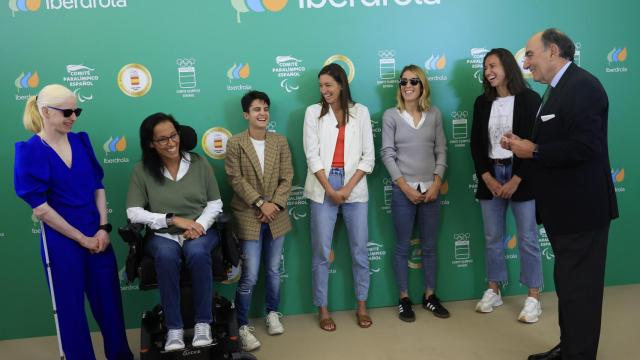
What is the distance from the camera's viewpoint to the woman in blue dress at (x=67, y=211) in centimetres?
262

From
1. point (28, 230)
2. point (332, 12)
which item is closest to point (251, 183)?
point (332, 12)

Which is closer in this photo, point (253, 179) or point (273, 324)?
point (253, 179)

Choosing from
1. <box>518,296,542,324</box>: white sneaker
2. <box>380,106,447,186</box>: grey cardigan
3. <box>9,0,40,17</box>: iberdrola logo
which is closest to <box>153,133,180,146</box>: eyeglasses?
<box>9,0,40,17</box>: iberdrola logo

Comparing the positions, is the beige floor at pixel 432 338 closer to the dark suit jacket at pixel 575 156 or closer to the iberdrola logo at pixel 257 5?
the dark suit jacket at pixel 575 156

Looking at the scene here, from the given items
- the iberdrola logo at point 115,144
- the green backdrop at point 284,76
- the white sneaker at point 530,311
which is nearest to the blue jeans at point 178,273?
the green backdrop at point 284,76

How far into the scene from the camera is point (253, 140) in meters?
3.28

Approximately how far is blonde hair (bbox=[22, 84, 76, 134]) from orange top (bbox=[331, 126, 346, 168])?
1589 millimetres

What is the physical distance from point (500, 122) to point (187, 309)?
2.30 m

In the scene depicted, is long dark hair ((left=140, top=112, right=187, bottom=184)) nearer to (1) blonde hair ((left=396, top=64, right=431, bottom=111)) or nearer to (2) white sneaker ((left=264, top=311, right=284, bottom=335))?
(2) white sneaker ((left=264, top=311, right=284, bottom=335))

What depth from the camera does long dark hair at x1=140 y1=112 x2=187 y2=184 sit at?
9.64 ft

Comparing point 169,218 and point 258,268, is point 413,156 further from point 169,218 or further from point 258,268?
point 169,218

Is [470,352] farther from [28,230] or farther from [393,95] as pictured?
[28,230]

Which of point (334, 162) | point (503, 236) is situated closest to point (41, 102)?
point (334, 162)

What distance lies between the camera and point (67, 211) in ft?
8.96
